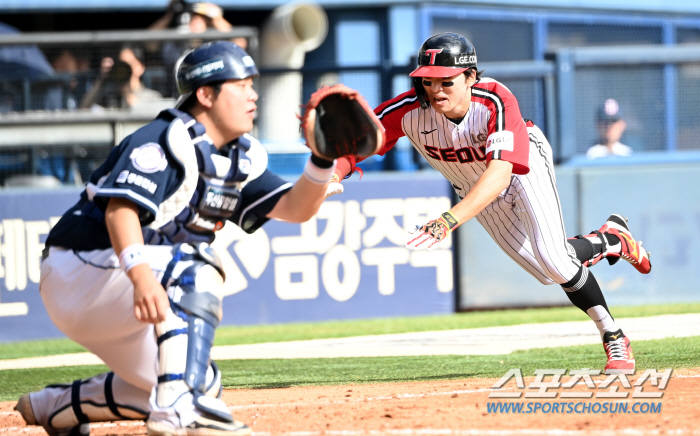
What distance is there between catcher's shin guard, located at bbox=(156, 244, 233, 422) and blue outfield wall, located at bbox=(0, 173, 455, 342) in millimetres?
5232

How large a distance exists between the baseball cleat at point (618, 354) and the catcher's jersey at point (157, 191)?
7.55 ft

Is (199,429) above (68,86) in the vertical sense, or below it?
below

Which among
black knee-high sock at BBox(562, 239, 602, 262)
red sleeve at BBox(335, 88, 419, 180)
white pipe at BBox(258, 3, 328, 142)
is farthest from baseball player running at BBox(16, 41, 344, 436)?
white pipe at BBox(258, 3, 328, 142)

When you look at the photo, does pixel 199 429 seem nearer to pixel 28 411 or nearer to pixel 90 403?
pixel 90 403

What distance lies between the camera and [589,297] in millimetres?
5070

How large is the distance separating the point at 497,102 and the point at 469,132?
0.83 ft

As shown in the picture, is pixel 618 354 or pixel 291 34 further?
pixel 291 34

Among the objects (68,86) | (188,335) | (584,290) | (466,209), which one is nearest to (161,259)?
(188,335)

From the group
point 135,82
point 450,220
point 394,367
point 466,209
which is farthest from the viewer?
point 135,82

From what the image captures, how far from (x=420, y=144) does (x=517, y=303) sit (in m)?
4.14

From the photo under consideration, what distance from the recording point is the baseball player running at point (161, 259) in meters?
3.14

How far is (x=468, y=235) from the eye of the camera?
8.88m

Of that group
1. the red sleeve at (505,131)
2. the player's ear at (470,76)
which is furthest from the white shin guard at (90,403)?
the player's ear at (470,76)

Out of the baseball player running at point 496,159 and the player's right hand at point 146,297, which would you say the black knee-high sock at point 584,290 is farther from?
the player's right hand at point 146,297
